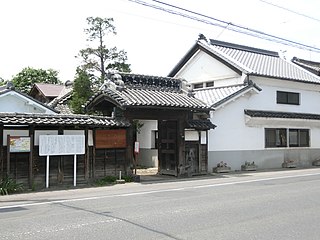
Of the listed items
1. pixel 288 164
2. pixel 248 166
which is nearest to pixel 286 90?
pixel 288 164

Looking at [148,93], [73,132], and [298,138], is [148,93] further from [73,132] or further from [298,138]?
[298,138]

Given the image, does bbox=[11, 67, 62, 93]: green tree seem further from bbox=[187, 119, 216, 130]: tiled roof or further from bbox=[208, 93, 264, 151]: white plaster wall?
bbox=[187, 119, 216, 130]: tiled roof

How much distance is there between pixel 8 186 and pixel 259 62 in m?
20.2

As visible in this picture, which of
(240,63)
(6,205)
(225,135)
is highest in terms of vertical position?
(240,63)

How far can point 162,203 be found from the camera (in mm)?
10766

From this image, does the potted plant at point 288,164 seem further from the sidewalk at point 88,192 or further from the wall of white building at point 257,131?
the sidewalk at point 88,192

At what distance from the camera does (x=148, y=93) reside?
1809cm

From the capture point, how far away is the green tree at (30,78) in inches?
2128

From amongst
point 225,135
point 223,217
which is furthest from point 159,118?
point 223,217

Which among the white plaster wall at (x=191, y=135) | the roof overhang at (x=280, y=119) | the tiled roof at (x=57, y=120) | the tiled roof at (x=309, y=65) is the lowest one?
the white plaster wall at (x=191, y=135)

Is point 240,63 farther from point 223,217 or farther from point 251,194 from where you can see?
point 223,217

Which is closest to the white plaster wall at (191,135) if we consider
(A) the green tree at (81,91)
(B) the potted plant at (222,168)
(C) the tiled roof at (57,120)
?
(B) the potted plant at (222,168)

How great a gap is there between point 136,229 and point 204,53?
21.7 metres

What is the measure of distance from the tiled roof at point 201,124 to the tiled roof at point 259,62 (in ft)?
18.5
